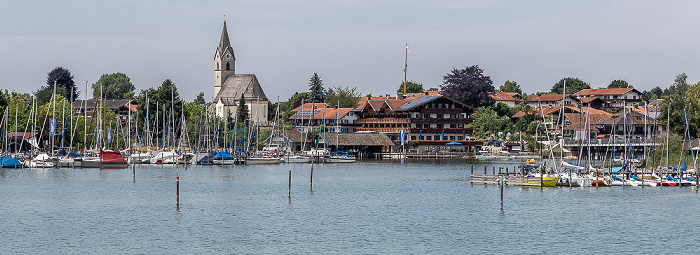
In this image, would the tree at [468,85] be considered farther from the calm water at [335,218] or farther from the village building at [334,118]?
the calm water at [335,218]

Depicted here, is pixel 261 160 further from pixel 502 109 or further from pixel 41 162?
pixel 502 109

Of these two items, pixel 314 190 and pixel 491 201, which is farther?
pixel 314 190

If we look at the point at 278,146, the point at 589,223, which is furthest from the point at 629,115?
the point at 589,223

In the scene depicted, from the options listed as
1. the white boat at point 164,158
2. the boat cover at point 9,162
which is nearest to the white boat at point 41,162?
the boat cover at point 9,162

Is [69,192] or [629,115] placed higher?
[629,115]

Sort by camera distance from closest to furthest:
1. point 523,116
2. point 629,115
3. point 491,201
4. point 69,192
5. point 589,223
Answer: point 589,223 < point 491,201 < point 69,192 < point 629,115 < point 523,116

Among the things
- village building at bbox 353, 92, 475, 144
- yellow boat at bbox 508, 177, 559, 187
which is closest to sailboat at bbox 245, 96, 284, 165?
village building at bbox 353, 92, 475, 144

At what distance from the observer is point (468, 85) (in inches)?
7525

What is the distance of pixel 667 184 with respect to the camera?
77375 mm

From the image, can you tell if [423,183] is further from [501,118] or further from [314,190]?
[501,118]

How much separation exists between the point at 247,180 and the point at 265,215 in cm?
3185

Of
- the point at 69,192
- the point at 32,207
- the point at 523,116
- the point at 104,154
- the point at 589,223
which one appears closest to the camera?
the point at 589,223

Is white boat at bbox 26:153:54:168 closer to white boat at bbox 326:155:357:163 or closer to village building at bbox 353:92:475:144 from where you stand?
white boat at bbox 326:155:357:163

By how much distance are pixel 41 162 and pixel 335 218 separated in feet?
185
